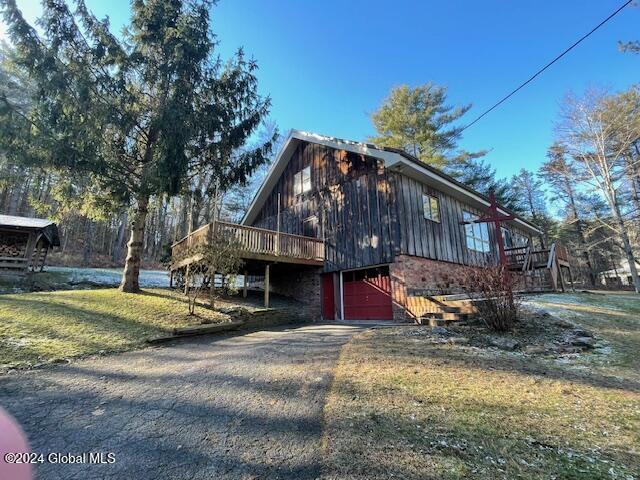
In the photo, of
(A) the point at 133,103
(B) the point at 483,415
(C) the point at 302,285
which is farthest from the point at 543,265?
(A) the point at 133,103

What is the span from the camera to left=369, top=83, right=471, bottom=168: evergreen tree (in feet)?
76.6

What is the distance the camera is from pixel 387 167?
37.8 ft

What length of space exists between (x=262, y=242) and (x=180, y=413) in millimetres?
8694

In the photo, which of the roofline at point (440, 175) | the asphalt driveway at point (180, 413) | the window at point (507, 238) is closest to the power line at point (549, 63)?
the roofline at point (440, 175)

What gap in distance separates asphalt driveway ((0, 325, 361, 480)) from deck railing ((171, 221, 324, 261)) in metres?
5.32

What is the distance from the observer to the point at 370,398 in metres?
3.76

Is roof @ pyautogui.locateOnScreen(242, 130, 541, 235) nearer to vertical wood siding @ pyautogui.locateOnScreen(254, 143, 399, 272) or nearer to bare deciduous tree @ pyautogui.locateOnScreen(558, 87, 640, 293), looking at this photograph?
vertical wood siding @ pyautogui.locateOnScreen(254, 143, 399, 272)

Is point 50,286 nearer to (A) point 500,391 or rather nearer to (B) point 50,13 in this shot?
(B) point 50,13

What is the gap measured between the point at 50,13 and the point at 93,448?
13.9m

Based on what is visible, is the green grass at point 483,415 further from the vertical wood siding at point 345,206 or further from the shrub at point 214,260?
the vertical wood siding at point 345,206

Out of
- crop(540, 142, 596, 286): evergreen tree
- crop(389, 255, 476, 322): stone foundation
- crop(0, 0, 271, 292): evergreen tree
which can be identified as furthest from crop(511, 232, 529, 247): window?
crop(0, 0, 271, 292): evergreen tree

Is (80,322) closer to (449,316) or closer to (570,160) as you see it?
(449,316)

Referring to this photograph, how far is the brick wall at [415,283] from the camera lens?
10148mm

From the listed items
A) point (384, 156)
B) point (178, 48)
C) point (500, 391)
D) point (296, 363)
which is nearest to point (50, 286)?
point (178, 48)
